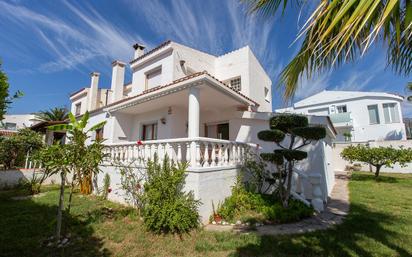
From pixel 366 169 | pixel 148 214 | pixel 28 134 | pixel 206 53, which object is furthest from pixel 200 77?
pixel 366 169

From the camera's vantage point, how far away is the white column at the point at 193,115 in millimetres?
8573

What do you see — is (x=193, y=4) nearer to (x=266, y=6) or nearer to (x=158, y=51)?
(x=266, y=6)

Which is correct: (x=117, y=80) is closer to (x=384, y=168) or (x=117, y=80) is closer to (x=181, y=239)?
(x=181, y=239)

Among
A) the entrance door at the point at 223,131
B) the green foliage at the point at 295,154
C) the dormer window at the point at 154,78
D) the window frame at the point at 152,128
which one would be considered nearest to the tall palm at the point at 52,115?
the dormer window at the point at 154,78

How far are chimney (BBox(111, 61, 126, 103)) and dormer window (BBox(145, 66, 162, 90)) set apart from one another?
308 cm

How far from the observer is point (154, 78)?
16.9m

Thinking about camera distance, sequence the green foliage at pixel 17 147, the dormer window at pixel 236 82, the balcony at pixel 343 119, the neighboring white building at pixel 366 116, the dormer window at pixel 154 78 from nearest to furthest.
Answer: the green foliage at pixel 17 147
the dormer window at pixel 154 78
the dormer window at pixel 236 82
the neighboring white building at pixel 366 116
the balcony at pixel 343 119

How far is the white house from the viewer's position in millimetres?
8273

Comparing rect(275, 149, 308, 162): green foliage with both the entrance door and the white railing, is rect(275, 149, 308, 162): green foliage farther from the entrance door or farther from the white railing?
the entrance door

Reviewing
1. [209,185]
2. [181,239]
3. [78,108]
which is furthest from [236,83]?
[78,108]

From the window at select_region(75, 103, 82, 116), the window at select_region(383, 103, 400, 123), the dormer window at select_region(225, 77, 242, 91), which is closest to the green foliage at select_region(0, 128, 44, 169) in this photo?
the window at select_region(75, 103, 82, 116)

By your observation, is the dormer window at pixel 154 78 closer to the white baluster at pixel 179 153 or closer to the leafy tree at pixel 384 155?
the white baluster at pixel 179 153

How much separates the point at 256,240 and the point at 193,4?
8.80 metres

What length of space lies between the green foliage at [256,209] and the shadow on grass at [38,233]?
4.28 meters
